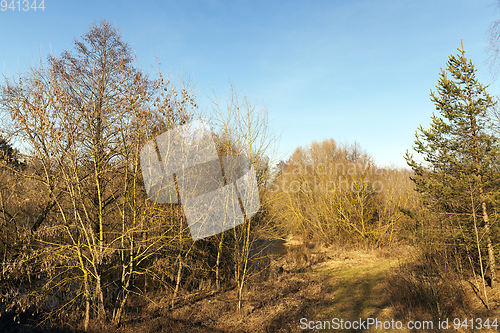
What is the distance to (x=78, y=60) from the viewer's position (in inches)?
413

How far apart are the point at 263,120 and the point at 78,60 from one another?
779cm

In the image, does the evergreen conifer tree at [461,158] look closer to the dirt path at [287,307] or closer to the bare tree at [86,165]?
the dirt path at [287,307]

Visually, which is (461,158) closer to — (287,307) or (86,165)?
(287,307)

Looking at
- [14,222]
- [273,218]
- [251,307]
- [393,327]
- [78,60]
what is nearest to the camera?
[393,327]

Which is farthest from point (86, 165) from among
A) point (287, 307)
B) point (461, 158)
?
point (461, 158)

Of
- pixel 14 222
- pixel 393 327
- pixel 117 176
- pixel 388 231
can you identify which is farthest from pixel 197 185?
pixel 388 231

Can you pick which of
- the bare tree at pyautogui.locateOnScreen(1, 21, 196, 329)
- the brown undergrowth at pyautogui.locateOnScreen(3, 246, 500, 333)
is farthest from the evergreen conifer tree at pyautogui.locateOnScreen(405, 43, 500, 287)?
the bare tree at pyautogui.locateOnScreen(1, 21, 196, 329)

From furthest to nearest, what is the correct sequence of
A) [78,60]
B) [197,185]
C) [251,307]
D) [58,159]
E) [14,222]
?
[78,60]
[197,185]
[251,307]
[14,222]
[58,159]

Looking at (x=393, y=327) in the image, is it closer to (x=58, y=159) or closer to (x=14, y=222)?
(x=58, y=159)

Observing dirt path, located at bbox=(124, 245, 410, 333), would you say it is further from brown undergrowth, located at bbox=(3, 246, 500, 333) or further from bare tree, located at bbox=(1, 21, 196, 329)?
bare tree, located at bbox=(1, 21, 196, 329)

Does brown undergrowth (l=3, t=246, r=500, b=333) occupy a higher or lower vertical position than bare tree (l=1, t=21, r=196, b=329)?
lower

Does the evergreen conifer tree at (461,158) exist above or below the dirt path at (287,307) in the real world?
above

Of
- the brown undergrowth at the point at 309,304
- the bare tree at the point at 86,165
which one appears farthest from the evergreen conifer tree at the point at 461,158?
the bare tree at the point at 86,165

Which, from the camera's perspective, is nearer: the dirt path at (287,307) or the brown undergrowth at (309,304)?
the brown undergrowth at (309,304)
